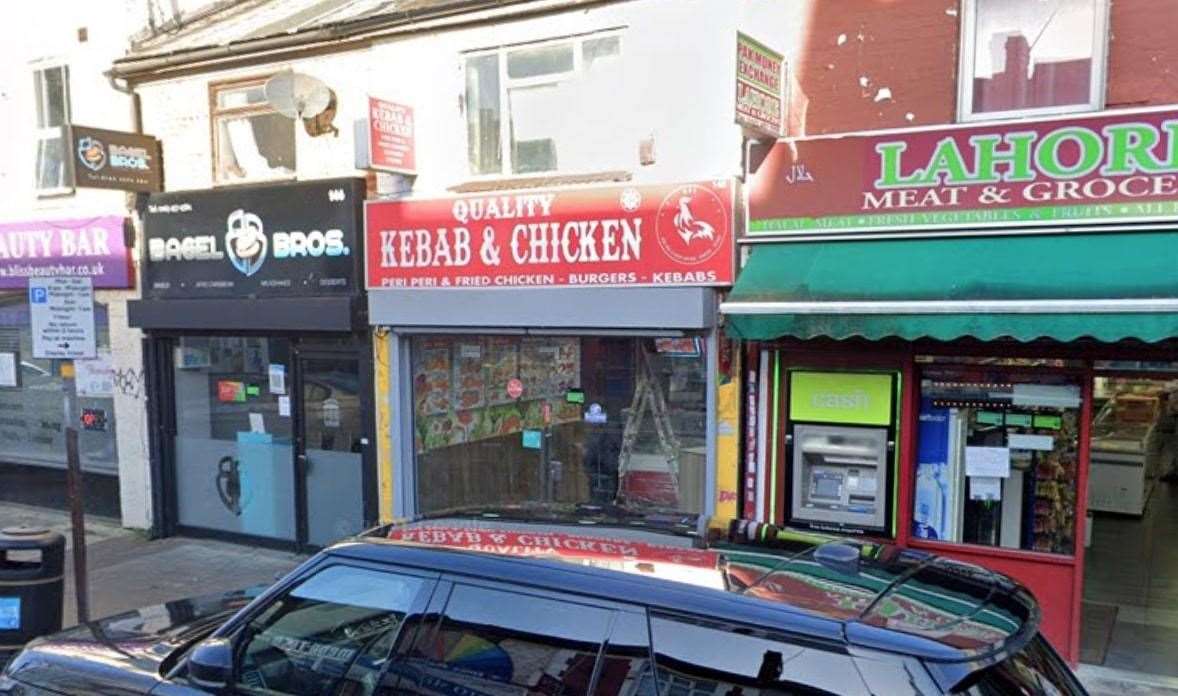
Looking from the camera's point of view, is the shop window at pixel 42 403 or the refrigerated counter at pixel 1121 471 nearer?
the refrigerated counter at pixel 1121 471

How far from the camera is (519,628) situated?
278cm

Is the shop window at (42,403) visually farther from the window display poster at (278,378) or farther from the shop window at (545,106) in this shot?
the shop window at (545,106)

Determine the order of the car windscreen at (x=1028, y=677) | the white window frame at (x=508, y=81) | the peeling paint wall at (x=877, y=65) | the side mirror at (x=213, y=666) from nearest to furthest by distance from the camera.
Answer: the car windscreen at (x=1028, y=677) < the side mirror at (x=213, y=666) < the peeling paint wall at (x=877, y=65) < the white window frame at (x=508, y=81)

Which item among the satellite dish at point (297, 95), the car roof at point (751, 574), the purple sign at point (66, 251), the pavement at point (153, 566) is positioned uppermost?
the satellite dish at point (297, 95)

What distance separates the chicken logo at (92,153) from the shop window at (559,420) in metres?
3.71

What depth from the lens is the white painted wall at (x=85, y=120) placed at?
31.5 feet

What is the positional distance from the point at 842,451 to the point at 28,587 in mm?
5573

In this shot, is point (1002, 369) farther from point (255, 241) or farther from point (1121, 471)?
point (255, 241)

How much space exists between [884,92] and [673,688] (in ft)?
16.8

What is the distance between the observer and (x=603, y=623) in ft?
8.73

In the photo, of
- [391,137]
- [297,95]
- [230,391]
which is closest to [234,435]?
[230,391]

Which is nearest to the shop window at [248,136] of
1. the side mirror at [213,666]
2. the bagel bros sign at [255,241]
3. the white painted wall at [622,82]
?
the white painted wall at [622,82]

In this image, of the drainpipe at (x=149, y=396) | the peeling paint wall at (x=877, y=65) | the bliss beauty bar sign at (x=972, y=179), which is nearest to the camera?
the bliss beauty bar sign at (x=972, y=179)

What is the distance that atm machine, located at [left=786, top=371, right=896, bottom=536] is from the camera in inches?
251
